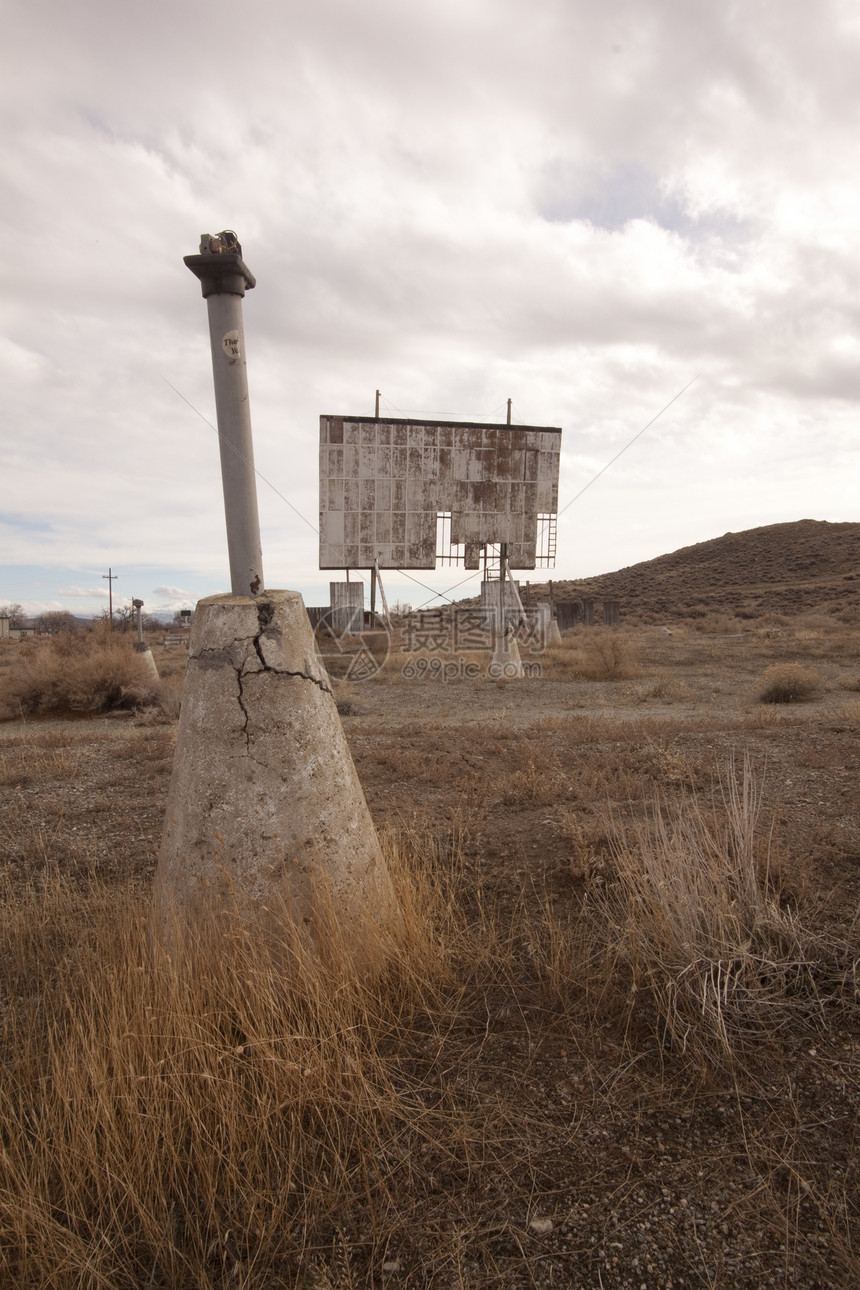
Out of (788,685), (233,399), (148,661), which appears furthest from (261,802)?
(148,661)

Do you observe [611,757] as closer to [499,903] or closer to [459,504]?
[499,903]

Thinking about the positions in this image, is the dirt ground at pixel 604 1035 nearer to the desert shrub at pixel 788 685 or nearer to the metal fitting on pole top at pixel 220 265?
the desert shrub at pixel 788 685

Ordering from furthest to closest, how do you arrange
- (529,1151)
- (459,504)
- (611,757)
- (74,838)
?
(459,504)
(611,757)
(74,838)
(529,1151)

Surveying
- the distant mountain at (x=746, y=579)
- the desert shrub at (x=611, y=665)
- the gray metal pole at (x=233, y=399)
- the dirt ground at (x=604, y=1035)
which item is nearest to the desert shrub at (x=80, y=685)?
Answer: the dirt ground at (x=604, y=1035)

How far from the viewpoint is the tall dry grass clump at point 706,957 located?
219 centimetres

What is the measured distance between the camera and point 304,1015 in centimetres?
221

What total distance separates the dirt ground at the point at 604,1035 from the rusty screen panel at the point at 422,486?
10.9 meters

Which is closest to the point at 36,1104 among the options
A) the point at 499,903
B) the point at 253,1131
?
the point at 253,1131

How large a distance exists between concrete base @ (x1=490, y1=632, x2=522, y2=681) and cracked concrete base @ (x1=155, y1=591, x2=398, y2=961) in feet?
39.2

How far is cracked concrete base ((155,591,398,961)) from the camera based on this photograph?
2.50m

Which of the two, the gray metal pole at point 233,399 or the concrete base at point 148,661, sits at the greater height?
the gray metal pole at point 233,399

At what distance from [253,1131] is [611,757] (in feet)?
16.2

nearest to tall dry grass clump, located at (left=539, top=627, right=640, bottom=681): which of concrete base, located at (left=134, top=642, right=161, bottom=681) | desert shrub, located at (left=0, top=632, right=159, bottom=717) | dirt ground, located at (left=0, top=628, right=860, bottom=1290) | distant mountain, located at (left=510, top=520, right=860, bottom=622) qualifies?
dirt ground, located at (left=0, top=628, right=860, bottom=1290)

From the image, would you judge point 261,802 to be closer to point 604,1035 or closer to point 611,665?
point 604,1035
